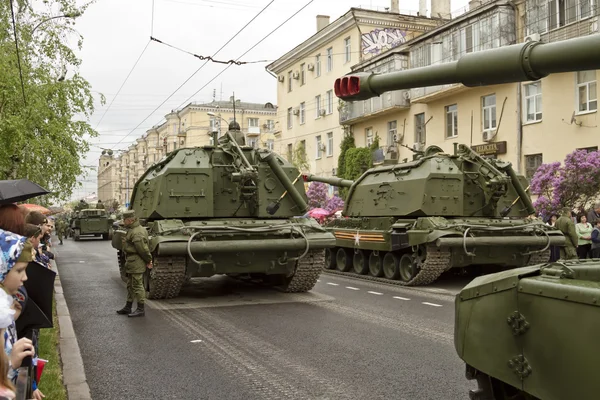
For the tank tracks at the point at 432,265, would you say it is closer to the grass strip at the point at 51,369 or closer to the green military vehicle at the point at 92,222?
the grass strip at the point at 51,369

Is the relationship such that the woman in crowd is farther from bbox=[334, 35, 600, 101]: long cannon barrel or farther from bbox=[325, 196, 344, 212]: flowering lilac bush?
bbox=[325, 196, 344, 212]: flowering lilac bush

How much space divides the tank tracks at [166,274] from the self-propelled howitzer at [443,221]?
3.17 m

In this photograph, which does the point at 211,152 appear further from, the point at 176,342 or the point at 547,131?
the point at 547,131

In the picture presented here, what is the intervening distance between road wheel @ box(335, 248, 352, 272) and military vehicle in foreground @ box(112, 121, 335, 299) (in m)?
3.78

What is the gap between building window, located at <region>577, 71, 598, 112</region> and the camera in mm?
19828

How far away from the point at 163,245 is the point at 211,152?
2.62 meters

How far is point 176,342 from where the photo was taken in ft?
25.2

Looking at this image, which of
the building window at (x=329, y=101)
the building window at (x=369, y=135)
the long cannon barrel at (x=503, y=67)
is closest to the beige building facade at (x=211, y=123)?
the building window at (x=329, y=101)

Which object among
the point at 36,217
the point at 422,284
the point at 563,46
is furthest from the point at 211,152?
the point at 563,46

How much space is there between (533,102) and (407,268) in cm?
1129

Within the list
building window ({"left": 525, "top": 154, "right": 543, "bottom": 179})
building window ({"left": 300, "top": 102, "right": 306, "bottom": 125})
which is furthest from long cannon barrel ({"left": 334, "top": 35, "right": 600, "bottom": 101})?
building window ({"left": 300, "top": 102, "right": 306, "bottom": 125})

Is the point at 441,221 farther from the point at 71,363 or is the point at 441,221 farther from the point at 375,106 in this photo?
the point at 375,106

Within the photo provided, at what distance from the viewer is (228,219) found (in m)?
11.7

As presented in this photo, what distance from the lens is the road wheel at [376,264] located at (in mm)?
14797
